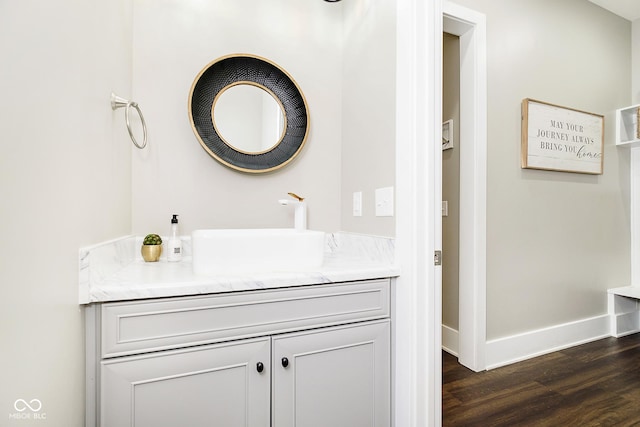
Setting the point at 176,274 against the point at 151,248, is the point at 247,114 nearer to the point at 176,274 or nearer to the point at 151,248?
the point at 151,248

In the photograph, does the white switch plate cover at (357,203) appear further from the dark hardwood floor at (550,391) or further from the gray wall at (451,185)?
the dark hardwood floor at (550,391)

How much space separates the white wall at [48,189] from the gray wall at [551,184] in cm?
Answer: 205

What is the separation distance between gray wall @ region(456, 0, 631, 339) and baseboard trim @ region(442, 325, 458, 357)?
0.85 feet

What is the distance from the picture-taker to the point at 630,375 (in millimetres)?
1907

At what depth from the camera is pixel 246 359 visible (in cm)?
101

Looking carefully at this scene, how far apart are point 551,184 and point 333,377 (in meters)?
2.13

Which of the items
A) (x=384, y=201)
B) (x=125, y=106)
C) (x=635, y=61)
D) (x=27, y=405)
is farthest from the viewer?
(x=635, y=61)

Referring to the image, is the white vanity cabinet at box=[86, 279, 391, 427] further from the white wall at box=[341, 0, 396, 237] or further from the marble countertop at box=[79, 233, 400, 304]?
the white wall at box=[341, 0, 396, 237]

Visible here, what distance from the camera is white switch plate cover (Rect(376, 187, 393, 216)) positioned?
130 cm

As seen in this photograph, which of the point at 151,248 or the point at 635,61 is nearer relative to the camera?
the point at 151,248

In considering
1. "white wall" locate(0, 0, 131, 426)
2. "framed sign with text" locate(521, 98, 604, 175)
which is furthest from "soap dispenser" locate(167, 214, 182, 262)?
"framed sign with text" locate(521, 98, 604, 175)

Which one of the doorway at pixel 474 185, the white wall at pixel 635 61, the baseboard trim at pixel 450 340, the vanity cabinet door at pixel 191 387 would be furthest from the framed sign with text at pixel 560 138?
the vanity cabinet door at pixel 191 387

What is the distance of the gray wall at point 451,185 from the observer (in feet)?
7.18

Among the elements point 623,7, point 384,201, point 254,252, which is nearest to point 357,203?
point 384,201
